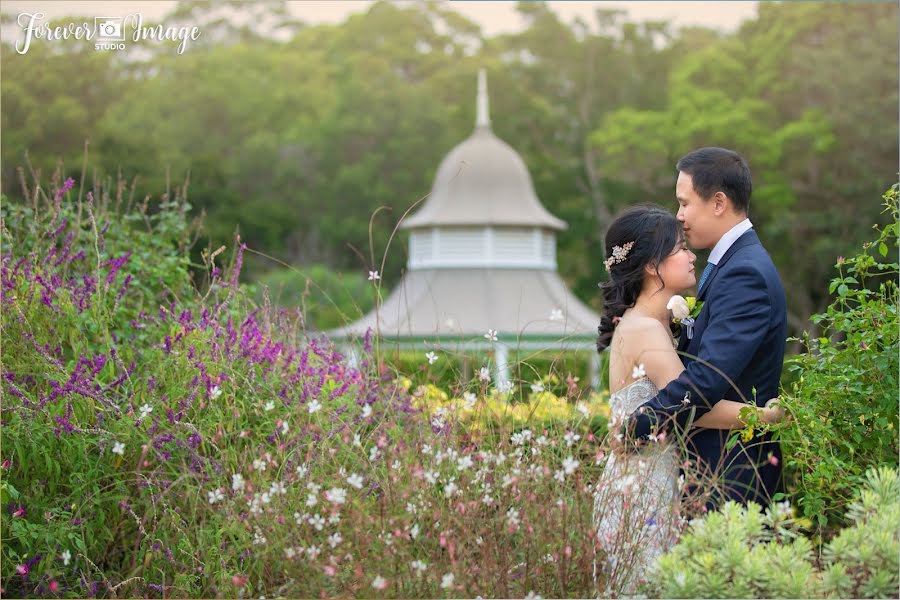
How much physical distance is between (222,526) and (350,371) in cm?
155

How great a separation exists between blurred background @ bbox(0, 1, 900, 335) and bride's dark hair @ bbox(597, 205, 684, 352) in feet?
71.8

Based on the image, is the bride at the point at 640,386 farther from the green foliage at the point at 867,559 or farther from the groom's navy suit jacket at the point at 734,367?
the green foliage at the point at 867,559

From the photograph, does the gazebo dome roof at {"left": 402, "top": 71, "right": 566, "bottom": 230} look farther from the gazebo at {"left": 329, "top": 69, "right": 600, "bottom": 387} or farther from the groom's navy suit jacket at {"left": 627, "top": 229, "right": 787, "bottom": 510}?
the groom's navy suit jacket at {"left": 627, "top": 229, "right": 787, "bottom": 510}

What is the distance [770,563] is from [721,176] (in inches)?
65.7

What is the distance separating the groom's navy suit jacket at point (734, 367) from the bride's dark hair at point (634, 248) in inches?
9.1

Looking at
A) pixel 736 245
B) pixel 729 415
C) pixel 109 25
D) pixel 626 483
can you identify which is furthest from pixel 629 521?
pixel 109 25

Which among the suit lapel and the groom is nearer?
the groom

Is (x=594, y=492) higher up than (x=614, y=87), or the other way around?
(x=614, y=87)

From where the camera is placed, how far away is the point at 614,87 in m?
36.8

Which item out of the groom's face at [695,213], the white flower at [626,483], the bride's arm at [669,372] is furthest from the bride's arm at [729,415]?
the groom's face at [695,213]

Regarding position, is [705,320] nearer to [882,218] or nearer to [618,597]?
[618,597]

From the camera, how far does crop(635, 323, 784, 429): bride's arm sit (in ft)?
13.0

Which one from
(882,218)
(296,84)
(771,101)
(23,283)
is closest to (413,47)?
(296,84)

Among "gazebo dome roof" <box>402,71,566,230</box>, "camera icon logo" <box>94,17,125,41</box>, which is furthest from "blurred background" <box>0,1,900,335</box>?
"camera icon logo" <box>94,17,125,41</box>
